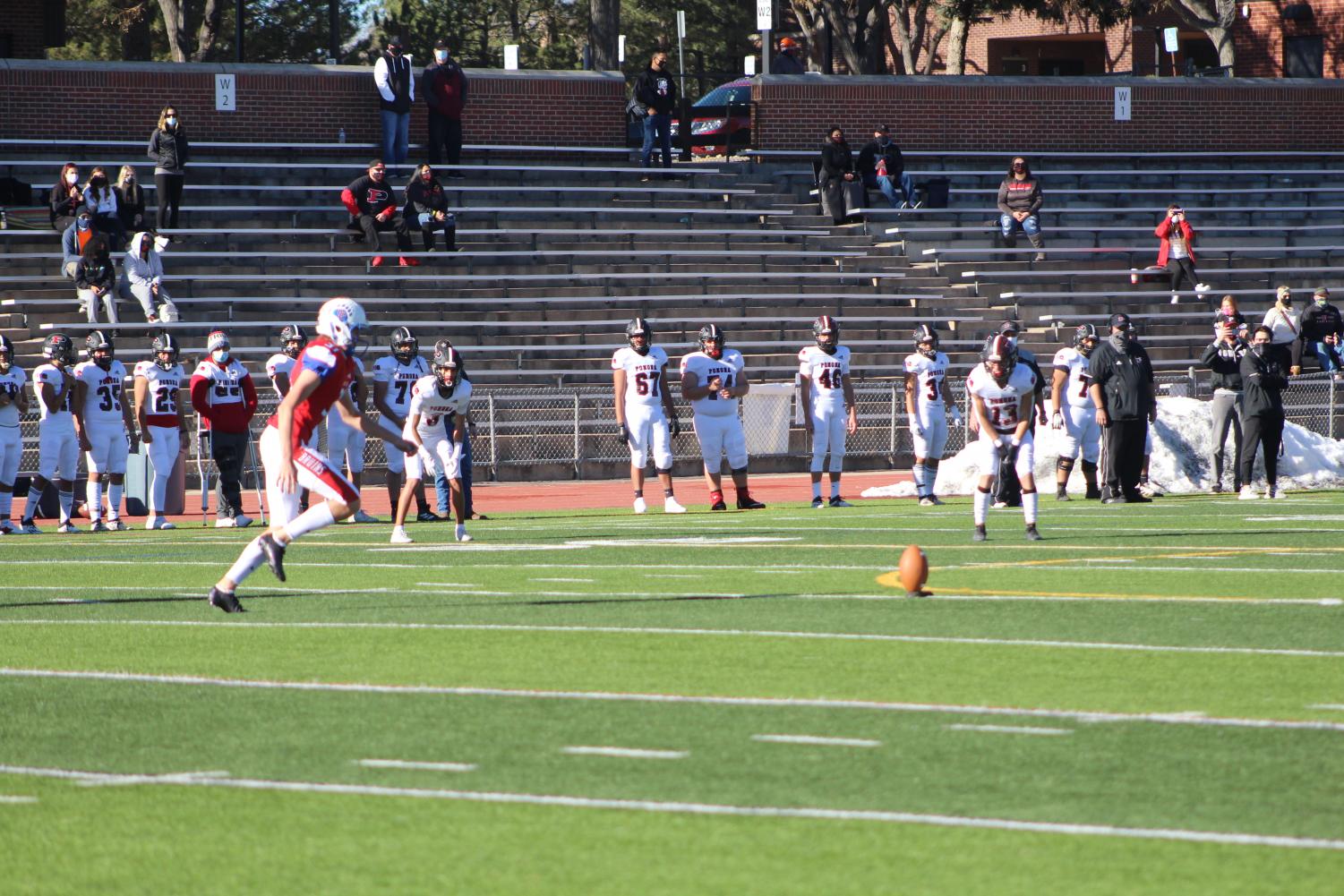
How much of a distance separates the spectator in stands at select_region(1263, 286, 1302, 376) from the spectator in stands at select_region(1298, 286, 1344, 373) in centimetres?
26

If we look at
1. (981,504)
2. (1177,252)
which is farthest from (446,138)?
(981,504)

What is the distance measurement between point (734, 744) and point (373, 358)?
19.5 meters

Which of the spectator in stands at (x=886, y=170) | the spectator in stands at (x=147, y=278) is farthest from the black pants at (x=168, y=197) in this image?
the spectator in stands at (x=886, y=170)

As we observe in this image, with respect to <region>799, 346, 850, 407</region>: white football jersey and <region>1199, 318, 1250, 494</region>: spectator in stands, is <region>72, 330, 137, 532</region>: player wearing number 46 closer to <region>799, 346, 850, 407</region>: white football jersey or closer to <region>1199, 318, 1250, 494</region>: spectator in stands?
<region>799, 346, 850, 407</region>: white football jersey

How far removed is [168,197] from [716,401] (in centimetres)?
1177

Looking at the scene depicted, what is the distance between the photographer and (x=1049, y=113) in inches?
1423

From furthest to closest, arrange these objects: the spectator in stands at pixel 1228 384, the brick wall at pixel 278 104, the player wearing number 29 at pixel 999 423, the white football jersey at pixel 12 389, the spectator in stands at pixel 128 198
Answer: the brick wall at pixel 278 104 < the spectator in stands at pixel 128 198 < the spectator in stands at pixel 1228 384 < the white football jersey at pixel 12 389 < the player wearing number 29 at pixel 999 423

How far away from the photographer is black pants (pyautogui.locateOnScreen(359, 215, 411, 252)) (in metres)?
28.1

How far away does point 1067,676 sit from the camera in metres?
8.39

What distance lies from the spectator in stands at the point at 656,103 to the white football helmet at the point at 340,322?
68.2ft

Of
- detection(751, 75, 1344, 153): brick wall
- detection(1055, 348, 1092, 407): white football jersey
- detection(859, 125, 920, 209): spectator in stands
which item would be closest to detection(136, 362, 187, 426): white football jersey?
detection(1055, 348, 1092, 407): white football jersey

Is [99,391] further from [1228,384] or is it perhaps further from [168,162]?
[1228,384]

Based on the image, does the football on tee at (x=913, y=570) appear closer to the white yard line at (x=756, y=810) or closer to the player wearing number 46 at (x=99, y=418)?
the white yard line at (x=756, y=810)

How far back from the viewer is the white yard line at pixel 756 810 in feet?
18.4
